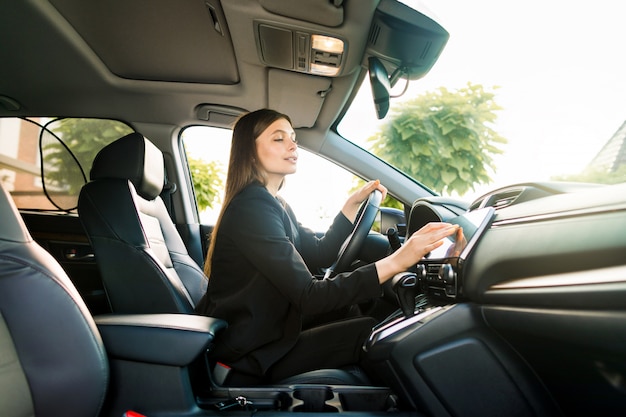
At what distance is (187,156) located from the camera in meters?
3.04

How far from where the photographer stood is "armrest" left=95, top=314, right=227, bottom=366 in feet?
3.70

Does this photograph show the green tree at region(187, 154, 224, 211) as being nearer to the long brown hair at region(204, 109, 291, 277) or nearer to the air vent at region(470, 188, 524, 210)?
the long brown hair at region(204, 109, 291, 277)

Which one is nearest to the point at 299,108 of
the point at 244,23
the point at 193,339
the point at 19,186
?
the point at 244,23

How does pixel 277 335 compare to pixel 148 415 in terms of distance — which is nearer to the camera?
pixel 148 415

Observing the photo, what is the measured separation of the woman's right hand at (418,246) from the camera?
1094 mm

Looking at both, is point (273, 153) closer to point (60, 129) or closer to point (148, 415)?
point (148, 415)

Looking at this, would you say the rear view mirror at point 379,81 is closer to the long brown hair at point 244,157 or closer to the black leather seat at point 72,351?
the long brown hair at point 244,157

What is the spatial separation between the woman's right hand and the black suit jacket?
1.8 inches

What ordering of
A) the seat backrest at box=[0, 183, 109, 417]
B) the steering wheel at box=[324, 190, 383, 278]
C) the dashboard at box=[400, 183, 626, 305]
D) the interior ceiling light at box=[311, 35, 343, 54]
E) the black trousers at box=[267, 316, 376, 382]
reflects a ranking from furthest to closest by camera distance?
1. the interior ceiling light at box=[311, 35, 343, 54]
2. the steering wheel at box=[324, 190, 383, 278]
3. the black trousers at box=[267, 316, 376, 382]
4. the seat backrest at box=[0, 183, 109, 417]
5. the dashboard at box=[400, 183, 626, 305]

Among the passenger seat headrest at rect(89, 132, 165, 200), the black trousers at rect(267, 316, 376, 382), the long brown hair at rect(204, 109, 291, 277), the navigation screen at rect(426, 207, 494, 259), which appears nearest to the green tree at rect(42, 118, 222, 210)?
the passenger seat headrest at rect(89, 132, 165, 200)

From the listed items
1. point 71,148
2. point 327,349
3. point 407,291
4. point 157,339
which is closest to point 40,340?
point 157,339

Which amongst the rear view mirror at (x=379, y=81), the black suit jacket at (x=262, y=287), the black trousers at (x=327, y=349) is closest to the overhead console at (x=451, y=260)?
the black suit jacket at (x=262, y=287)

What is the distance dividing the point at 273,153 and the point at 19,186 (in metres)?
2.23

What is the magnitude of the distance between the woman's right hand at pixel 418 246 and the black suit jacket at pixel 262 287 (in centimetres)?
4
